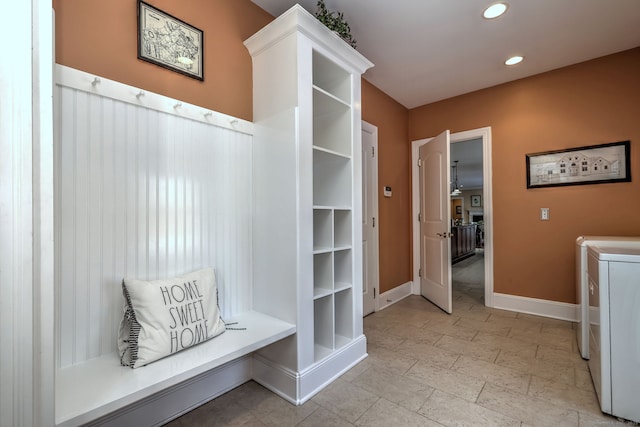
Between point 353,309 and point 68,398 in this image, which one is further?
point 353,309

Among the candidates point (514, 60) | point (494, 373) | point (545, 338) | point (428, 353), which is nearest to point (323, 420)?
point (428, 353)

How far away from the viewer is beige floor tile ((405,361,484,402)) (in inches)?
66.8

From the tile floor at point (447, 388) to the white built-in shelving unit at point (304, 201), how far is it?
148mm

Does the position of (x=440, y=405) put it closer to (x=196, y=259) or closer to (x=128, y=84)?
(x=196, y=259)

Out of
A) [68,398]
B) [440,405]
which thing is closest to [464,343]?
[440,405]

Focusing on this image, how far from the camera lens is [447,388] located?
5.70ft

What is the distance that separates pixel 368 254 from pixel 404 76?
6.43 ft

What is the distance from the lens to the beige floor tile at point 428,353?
2.06 metres

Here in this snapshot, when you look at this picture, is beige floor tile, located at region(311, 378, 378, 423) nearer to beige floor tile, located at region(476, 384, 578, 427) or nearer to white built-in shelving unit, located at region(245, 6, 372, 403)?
white built-in shelving unit, located at region(245, 6, 372, 403)

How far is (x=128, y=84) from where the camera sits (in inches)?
54.9

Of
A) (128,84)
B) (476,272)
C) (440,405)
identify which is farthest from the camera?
(476,272)

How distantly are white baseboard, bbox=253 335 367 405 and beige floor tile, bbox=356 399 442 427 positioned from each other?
0.34 meters

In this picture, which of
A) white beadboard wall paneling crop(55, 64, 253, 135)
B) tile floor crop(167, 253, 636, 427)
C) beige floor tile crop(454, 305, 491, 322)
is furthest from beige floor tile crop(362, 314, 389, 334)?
white beadboard wall paneling crop(55, 64, 253, 135)

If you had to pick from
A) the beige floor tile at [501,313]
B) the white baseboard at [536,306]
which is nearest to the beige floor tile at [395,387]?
the beige floor tile at [501,313]
